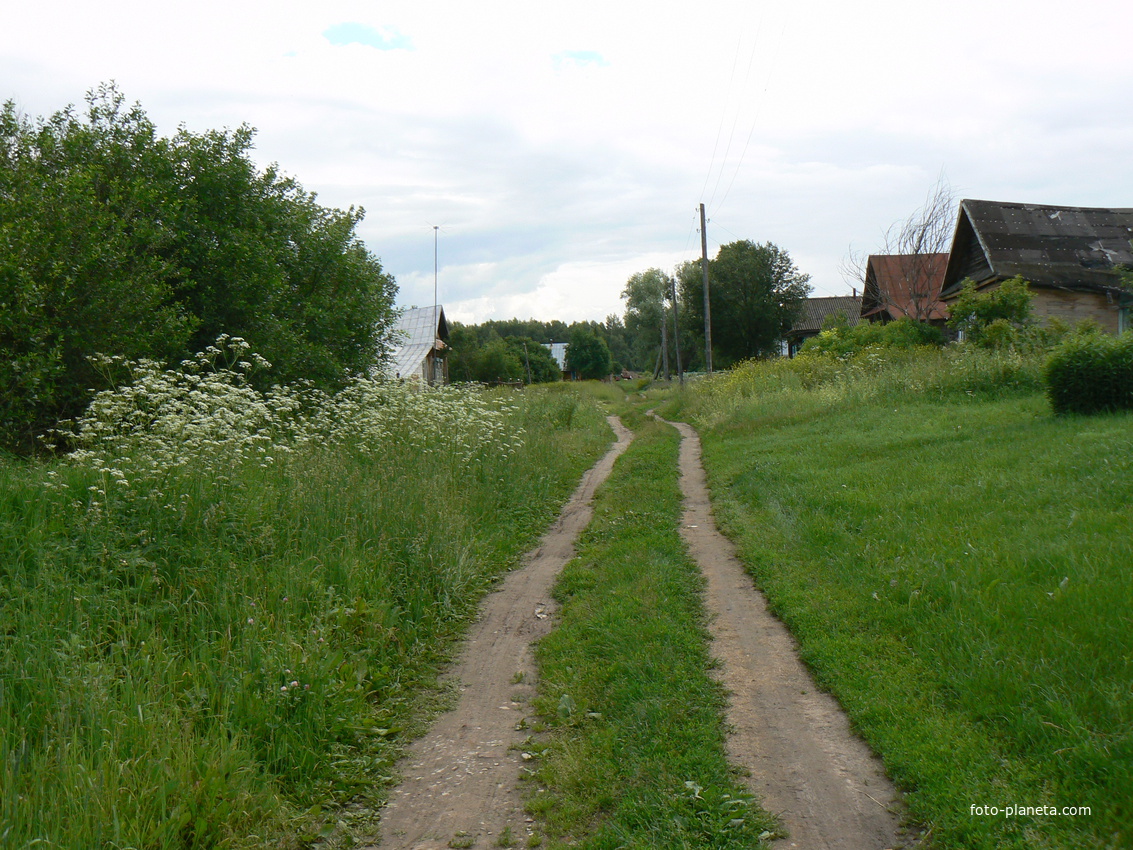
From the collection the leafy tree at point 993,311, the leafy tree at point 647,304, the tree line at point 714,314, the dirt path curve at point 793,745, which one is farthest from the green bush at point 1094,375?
the leafy tree at point 647,304

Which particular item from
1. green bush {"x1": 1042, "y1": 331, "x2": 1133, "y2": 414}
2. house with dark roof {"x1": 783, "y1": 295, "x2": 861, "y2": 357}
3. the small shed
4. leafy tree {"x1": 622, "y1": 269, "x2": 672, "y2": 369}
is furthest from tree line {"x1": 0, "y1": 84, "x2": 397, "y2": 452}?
leafy tree {"x1": 622, "y1": 269, "x2": 672, "y2": 369}

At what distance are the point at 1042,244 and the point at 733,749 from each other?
25767 mm

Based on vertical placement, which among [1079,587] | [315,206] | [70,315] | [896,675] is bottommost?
[896,675]

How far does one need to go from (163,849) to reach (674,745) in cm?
238

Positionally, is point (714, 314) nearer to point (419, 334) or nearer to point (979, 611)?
point (419, 334)

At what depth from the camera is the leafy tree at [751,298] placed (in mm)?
47812

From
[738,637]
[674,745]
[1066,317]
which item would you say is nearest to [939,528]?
[738,637]

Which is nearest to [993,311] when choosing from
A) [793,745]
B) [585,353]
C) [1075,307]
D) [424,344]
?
[1075,307]

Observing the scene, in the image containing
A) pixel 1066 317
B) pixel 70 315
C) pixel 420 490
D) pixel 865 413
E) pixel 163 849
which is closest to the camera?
pixel 163 849

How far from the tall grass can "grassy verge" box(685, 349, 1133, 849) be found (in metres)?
2.71

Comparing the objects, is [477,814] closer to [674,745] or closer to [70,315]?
[674,745]

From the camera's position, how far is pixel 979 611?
4.68m

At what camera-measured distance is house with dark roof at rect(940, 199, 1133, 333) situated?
869 inches

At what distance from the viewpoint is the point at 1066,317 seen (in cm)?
2217
